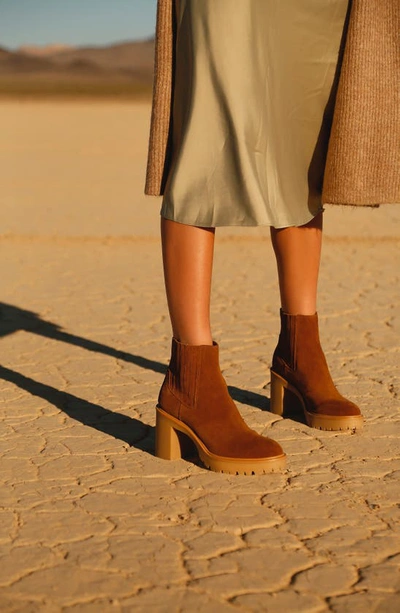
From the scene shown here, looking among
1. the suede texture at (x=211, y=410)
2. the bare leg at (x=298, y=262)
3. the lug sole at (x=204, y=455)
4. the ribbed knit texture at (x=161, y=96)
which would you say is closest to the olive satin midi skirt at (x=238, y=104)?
the ribbed knit texture at (x=161, y=96)

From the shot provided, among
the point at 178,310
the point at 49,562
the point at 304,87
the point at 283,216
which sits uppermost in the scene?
the point at 304,87

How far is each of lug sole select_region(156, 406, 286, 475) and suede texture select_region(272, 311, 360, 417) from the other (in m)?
0.30

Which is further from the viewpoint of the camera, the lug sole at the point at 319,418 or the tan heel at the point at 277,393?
the tan heel at the point at 277,393

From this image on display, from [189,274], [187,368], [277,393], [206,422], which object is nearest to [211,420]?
[206,422]

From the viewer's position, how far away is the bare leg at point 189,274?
2457mm

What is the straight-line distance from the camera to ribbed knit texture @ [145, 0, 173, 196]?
8.02 ft

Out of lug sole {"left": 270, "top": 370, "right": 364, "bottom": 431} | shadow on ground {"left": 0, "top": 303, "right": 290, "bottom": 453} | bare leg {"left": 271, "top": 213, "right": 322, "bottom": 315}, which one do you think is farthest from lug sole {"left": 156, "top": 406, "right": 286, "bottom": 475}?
bare leg {"left": 271, "top": 213, "right": 322, "bottom": 315}

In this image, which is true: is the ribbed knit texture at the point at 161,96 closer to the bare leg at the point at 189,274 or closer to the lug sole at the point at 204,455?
the bare leg at the point at 189,274

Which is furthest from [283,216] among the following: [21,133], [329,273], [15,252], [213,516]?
[21,133]

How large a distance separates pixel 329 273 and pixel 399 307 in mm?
790

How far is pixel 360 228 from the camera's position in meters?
6.88

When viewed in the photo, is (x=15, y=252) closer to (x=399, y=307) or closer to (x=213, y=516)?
(x=399, y=307)

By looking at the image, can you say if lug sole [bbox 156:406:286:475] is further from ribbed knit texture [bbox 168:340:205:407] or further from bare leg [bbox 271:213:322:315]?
bare leg [bbox 271:213:322:315]

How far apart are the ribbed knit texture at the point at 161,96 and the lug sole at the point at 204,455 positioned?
516 millimetres
